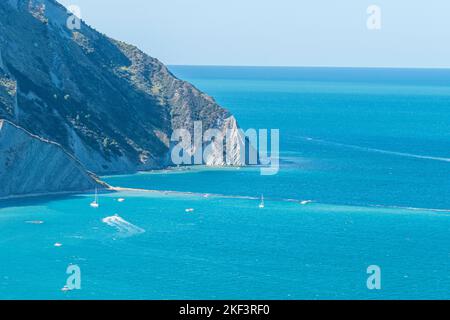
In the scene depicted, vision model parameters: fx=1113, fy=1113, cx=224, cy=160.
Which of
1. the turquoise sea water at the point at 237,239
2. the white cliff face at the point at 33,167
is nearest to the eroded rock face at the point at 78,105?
the white cliff face at the point at 33,167

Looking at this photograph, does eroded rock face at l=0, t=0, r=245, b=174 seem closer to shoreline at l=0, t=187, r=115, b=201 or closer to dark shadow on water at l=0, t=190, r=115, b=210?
shoreline at l=0, t=187, r=115, b=201

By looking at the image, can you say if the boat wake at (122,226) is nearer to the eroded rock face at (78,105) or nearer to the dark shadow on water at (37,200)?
the dark shadow on water at (37,200)

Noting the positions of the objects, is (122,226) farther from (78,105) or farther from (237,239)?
(78,105)

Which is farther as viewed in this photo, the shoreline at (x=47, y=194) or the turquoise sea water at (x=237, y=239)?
the shoreline at (x=47, y=194)

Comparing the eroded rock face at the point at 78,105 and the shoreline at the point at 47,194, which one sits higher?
the eroded rock face at the point at 78,105

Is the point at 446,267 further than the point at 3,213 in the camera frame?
→ No

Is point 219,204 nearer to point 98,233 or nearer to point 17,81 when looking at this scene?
point 98,233
